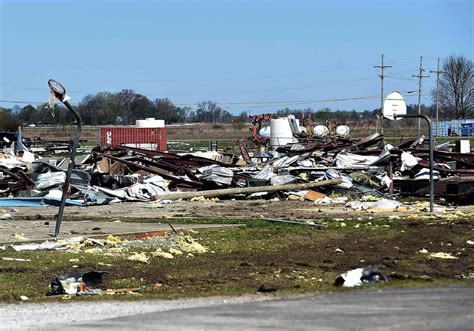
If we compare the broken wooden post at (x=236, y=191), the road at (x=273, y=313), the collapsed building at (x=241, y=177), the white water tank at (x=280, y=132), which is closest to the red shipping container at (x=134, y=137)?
the white water tank at (x=280, y=132)

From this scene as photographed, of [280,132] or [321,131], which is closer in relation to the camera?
[280,132]

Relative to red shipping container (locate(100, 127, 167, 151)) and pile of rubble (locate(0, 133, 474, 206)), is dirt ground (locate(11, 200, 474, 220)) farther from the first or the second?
red shipping container (locate(100, 127, 167, 151))

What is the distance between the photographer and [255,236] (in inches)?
598

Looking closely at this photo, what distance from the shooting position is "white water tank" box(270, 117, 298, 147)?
174 feet

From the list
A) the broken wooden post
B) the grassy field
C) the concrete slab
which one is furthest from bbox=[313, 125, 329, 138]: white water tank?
the grassy field

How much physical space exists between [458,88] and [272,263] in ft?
343

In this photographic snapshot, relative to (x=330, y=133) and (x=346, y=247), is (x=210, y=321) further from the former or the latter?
(x=330, y=133)

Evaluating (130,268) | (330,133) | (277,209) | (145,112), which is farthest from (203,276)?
(145,112)

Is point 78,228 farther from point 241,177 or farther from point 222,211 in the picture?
point 241,177

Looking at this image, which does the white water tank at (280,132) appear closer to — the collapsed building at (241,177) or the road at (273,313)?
the collapsed building at (241,177)

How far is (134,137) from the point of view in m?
53.4

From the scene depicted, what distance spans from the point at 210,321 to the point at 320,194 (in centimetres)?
1735

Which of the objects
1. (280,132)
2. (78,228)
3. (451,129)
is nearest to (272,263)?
(78,228)

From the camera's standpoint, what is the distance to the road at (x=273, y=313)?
7.35 meters
